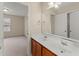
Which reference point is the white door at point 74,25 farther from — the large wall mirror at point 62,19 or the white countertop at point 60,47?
the white countertop at point 60,47

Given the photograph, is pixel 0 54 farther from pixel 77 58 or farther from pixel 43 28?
pixel 43 28

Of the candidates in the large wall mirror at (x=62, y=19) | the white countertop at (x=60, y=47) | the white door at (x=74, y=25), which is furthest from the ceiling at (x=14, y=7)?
the white door at (x=74, y=25)

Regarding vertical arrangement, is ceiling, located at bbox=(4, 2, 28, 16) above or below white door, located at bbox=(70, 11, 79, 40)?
above

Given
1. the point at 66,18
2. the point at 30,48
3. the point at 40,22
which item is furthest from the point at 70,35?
the point at 30,48

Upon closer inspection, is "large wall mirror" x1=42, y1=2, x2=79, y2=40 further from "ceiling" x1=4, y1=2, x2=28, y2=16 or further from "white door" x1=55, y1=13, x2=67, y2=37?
"ceiling" x1=4, y1=2, x2=28, y2=16

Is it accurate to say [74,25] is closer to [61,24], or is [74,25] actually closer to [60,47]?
[61,24]

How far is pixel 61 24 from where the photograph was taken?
2051 mm

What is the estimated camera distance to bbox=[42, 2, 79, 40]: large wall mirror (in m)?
1.72

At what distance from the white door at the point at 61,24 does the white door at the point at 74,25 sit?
0.57 feet

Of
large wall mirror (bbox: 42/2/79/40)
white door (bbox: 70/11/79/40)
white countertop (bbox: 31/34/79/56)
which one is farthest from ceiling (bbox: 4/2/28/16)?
white door (bbox: 70/11/79/40)

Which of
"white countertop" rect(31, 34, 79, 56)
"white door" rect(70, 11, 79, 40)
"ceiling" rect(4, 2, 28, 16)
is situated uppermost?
"ceiling" rect(4, 2, 28, 16)

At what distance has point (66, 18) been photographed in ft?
6.33

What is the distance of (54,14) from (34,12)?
0.82 m

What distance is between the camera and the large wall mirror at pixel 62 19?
5.64ft
